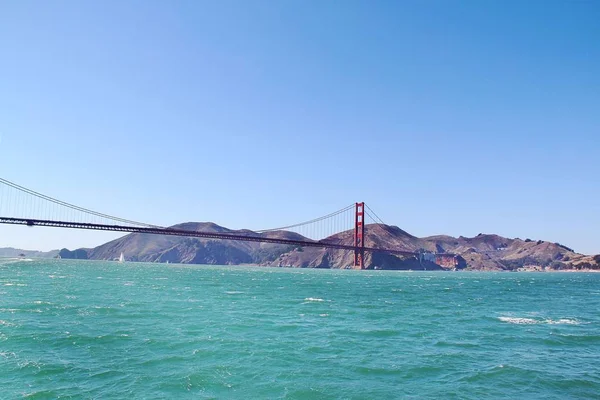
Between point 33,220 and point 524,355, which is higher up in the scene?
point 33,220

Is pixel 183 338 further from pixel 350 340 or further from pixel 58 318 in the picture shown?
pixel 58 318

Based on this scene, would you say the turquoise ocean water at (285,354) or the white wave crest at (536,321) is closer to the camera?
the turquoise ocean water at (285,354)

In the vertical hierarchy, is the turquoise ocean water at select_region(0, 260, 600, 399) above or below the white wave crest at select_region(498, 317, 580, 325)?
above

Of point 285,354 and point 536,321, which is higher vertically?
point 285,354

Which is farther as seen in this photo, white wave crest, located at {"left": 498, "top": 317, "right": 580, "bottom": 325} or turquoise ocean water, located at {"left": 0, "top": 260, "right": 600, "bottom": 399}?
white wave crest, located at {"left": 498, "top": 317, "right": 580, "bottom": 325}

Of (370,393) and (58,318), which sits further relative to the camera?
(58,318)

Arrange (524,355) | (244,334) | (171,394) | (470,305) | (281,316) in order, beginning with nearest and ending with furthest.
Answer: (171,394) < (524,355) < (244,334) < (281,316) < (470,305)

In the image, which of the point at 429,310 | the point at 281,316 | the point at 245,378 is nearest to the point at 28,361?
the point at 245,378

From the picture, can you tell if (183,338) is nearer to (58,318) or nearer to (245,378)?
(245,378)

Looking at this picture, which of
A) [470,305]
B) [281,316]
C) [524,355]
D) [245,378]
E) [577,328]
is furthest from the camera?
[470,305]

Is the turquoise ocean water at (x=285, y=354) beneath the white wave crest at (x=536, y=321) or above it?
above

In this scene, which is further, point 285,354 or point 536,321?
point 536,321
